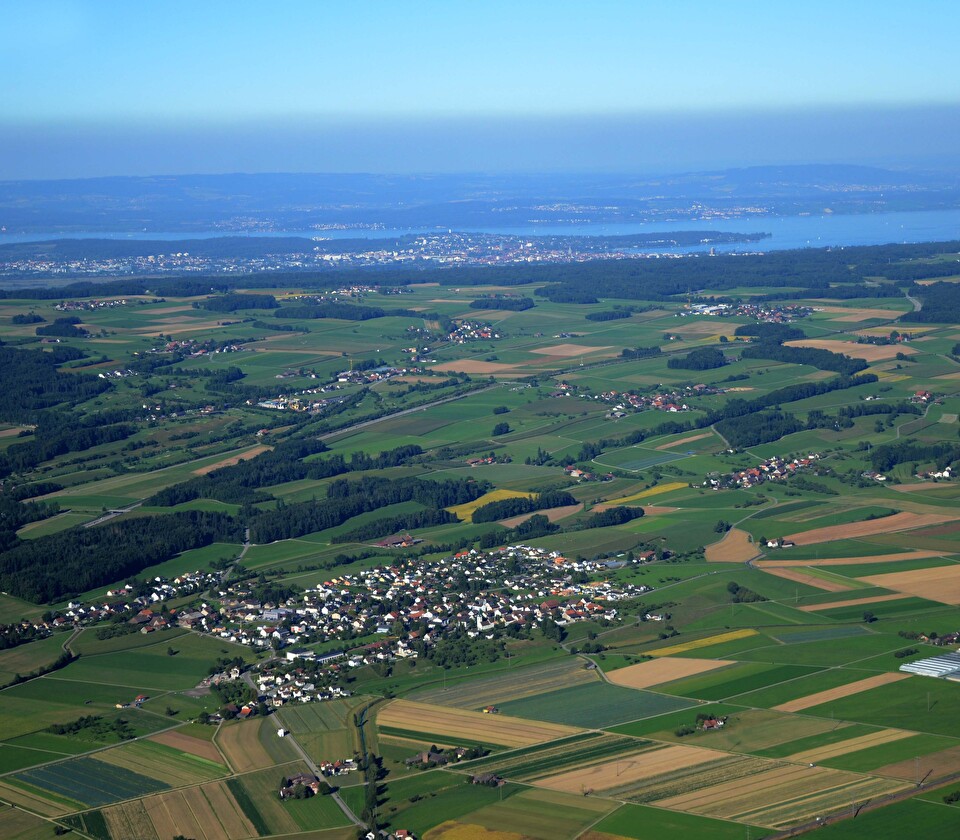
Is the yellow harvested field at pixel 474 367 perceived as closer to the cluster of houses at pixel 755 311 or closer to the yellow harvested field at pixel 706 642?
the cluster of houses at pixel 755 311

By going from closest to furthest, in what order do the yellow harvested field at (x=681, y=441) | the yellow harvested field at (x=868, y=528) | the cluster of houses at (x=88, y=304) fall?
1. the yellow harvested field at (x=868, y=528)
2. the yellow harvested field at (x=681, y=441)
3. the cluster of houses at (x=88, y=304)

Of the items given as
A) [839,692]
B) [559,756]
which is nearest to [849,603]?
[839,692]

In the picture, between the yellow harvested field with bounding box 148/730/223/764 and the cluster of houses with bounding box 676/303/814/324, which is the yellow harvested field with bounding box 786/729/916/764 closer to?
the yellow harvested field with bounding box 148/730/223/764

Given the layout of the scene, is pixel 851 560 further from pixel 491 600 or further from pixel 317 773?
pixel 317 773

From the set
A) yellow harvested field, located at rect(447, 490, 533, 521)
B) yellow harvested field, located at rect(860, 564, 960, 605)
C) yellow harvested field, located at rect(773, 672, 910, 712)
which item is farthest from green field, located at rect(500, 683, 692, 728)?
yellow harvested field, located at rect(447, 490, 533, 521)

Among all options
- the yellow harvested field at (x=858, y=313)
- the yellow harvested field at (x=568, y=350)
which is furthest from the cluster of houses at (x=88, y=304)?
the yellow harvested field at (x=858, y=313)

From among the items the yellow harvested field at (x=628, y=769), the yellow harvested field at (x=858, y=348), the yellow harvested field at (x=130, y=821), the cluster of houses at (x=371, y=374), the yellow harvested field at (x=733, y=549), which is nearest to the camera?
the yellow harvested field at (x=130, y=821)

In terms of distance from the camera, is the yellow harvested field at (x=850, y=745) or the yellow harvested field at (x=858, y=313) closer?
the yellow harvested field at (x=850, y=745)
